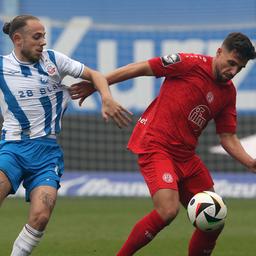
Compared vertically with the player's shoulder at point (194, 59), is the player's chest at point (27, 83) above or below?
below

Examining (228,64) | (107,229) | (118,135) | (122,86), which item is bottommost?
(118,135)

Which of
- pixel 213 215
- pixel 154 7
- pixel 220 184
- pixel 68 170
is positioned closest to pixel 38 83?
pixel 213 215

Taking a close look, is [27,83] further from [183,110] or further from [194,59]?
[194,59]

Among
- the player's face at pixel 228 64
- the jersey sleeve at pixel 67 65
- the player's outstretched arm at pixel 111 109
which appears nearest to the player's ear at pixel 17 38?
the jersey sleeve at pixel 67 65

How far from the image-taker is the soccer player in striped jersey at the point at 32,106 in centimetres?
833

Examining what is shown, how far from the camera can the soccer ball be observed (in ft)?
27.5

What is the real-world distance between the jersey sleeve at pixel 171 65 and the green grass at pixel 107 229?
7.16ft

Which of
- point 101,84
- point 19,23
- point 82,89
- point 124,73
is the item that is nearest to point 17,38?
point 19,23

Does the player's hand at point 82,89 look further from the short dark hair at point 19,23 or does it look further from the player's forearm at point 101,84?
the short dark hair at point 19,23

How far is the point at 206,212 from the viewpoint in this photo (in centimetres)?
A: 837

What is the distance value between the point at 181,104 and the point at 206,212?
1.03 metres

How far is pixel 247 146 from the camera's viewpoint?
57.6ft

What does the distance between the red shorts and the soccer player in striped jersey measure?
0.78m

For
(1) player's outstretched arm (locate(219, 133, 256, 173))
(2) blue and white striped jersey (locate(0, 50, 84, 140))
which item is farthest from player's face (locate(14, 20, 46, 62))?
(1) player's outstretched arm (locate(219, 133, 256, 173))
